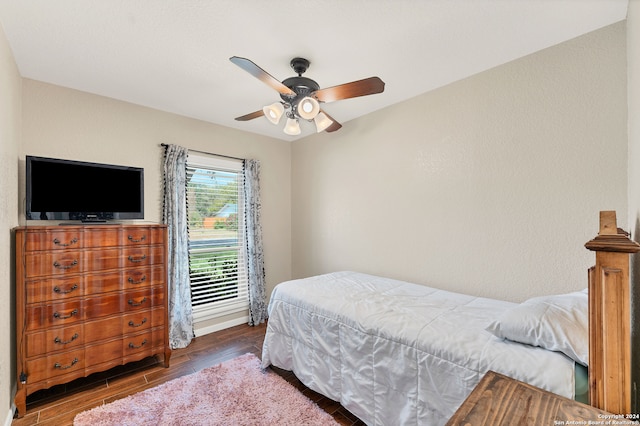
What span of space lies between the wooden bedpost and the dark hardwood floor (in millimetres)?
1480

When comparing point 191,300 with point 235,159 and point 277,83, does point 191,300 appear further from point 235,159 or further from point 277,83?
point 277,83

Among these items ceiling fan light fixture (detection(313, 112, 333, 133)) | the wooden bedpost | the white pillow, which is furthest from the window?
the wooden bedpost

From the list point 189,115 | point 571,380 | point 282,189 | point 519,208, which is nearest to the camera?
point 571,380

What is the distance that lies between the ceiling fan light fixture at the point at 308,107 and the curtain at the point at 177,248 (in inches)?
71.8

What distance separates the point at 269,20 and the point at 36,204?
7.53ft

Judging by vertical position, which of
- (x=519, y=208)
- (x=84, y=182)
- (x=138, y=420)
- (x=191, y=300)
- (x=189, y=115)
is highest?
(x=189, y=115)

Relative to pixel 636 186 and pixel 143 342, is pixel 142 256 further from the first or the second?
pixel 636 186

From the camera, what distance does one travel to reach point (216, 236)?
3568 millimetres

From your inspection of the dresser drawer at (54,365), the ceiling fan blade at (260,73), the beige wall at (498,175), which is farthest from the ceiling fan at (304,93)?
the dresser drawer at (54,365)

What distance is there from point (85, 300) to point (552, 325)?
313cm

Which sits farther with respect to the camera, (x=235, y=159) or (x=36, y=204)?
(x=235, y=159)

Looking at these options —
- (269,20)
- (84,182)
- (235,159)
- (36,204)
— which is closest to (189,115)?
(235,159)

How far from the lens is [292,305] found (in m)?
2.40

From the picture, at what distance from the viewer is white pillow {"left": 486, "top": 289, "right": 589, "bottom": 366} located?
121 cm
